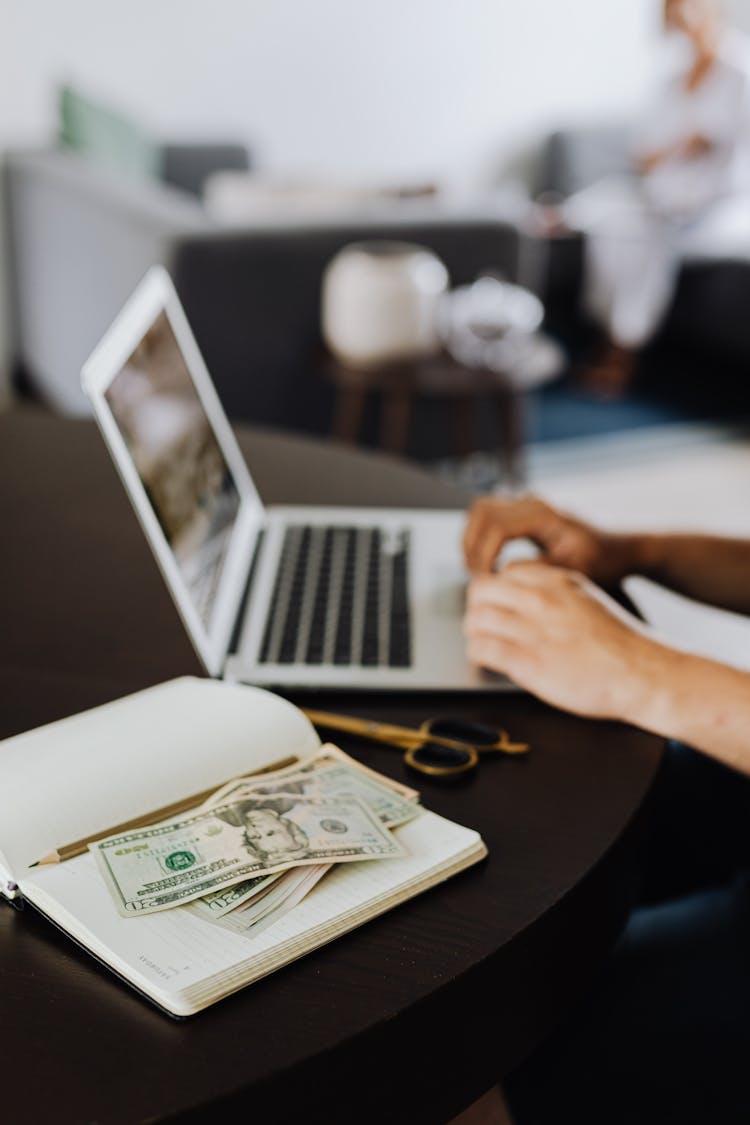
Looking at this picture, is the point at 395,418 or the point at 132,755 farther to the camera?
the point at 395,418

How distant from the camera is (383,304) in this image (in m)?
2.70

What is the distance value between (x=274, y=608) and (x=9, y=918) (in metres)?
0.40

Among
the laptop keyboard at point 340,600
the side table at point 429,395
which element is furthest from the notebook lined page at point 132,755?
the side table at point 429,395

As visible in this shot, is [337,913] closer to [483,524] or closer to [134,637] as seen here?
[134,637]

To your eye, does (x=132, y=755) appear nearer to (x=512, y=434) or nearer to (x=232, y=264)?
(x=232, y=264)

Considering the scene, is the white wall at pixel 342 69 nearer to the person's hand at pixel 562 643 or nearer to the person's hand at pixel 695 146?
the person's hand at pixel 695 146

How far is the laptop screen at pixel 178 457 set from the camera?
0.88 metres

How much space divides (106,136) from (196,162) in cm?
51

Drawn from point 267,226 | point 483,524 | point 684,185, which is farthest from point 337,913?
point 684,185

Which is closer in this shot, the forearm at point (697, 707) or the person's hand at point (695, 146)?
the forearm at point (697, 707)

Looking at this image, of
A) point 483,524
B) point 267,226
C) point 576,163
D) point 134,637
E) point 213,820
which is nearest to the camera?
point 213,820

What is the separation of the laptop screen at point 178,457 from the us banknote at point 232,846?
239 millimetres

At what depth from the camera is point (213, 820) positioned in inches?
26.2

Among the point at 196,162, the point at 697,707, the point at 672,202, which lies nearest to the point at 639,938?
the point at 697,707
